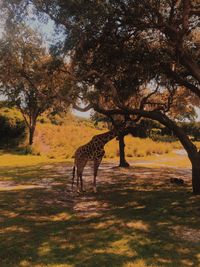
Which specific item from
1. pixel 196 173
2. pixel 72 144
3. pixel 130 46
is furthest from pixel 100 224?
pixel 72 144

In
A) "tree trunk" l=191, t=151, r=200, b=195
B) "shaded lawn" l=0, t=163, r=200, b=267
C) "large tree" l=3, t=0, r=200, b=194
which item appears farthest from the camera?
"tree trunk" l=191, t=151, r=200, b=195

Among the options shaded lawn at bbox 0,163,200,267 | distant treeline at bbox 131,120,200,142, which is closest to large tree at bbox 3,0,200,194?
shaded lawn at bbox 0,163,200,267

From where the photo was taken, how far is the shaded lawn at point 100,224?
399 inches

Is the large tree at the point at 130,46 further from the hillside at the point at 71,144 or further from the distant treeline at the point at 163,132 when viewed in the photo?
the distant treeline at the point at 163,132

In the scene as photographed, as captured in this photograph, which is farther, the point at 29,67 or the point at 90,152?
the point at 29,67

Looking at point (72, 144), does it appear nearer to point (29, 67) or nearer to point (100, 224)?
point (29, 67)

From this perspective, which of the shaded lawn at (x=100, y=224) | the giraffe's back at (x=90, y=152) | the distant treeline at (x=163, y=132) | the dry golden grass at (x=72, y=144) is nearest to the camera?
the shaded lawn at (x=100, y=224)

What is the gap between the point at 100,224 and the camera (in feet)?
44.1

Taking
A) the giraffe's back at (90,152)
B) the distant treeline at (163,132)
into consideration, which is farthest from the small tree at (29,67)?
the distant treeline at (163,132)

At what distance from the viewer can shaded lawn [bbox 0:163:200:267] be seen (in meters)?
10.1

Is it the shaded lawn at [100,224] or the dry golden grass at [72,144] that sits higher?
the dry golden grass at [72,144]

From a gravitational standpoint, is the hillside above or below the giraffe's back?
above

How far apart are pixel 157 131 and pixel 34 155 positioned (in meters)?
24.5

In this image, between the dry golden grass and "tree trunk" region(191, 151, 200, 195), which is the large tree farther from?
the dry golden grass
